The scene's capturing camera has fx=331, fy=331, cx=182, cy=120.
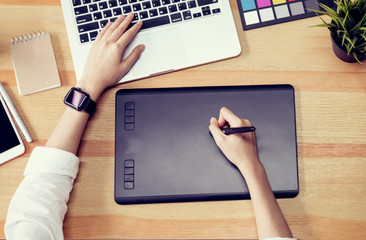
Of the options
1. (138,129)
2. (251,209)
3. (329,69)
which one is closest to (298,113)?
(329,69)

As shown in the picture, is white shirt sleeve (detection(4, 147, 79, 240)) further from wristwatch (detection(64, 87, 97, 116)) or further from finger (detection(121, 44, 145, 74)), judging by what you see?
finger (detection(121, 44, 145, 74))

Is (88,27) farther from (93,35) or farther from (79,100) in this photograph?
(79,100)

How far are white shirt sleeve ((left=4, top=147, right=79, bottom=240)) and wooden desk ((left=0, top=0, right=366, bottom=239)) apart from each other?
0.04 metres

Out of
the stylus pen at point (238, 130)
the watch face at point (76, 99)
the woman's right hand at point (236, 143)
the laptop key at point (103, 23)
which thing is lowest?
the woman's right hand at point (236, 143)

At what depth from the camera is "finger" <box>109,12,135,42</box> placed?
77cm

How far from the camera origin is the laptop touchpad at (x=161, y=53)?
770 millimetres

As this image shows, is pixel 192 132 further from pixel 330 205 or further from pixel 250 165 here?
pixel 330 205

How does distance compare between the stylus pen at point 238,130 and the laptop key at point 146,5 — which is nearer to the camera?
the stylus pen at point 238,130

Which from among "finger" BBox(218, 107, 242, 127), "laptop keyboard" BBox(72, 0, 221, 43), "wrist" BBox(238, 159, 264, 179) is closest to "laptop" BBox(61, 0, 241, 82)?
"laptop keyboard" BBox(72, 0, 221, 43)

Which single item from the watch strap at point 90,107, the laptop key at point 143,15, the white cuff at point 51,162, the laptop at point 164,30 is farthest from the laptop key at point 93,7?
the white cuff at point 51,162

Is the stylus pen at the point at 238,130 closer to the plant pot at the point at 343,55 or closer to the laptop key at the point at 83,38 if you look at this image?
the plant pot at the point at 343,55

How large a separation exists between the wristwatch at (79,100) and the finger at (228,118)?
0.96ft

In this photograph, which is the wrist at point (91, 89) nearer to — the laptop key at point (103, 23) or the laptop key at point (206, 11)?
the laptop key at point (103, 23)

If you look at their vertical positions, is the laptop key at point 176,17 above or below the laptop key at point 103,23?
below
